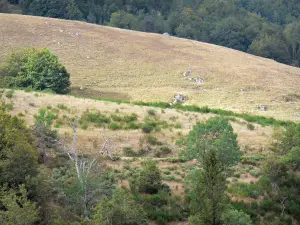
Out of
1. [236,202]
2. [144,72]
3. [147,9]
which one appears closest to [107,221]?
[236,202]

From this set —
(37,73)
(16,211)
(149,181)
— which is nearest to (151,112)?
(149,181)

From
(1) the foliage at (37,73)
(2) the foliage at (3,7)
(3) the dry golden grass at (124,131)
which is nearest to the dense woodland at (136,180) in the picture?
(3) the dry golden grass at (124,131)

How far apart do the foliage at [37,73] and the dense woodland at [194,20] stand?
38975mm

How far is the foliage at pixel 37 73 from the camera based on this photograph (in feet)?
123

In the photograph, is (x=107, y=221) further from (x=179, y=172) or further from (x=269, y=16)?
(x=269, y=16)

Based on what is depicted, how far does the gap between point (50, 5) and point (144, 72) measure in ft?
116

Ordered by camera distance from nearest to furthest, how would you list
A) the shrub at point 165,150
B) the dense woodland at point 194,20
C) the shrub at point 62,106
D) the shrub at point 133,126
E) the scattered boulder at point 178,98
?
1. the shrub at point 165,150
2. the shrub at point 133,126
3. the shrub at point 62,106
4. the scattered boulder at point 178,98
5. the dense woodland at point 194,20

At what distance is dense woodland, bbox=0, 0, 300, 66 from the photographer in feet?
257

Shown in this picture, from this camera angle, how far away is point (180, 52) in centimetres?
5453

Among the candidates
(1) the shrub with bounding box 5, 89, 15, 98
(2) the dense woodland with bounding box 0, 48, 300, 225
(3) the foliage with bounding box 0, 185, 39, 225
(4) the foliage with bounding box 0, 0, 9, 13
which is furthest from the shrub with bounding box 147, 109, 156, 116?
(4) the foliage with bounding box 0, 0, 9, 13

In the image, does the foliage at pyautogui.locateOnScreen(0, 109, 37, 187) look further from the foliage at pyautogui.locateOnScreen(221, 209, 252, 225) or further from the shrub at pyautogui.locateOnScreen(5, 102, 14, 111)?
the shrub at pyautogui.locateOnScreen(5, 102, 14, 111)

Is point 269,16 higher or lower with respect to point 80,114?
higher

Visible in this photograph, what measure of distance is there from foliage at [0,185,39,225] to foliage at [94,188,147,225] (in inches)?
79.1

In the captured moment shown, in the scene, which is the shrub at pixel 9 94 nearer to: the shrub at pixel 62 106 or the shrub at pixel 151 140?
the shrub at pixel 62 106
